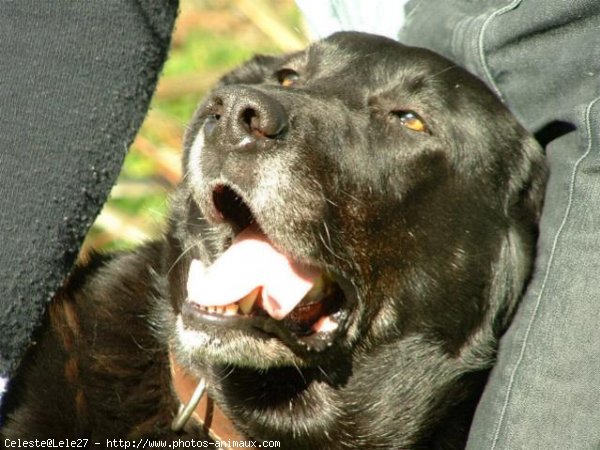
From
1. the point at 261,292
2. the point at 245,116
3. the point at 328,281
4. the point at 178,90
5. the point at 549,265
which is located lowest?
the point at 178,90

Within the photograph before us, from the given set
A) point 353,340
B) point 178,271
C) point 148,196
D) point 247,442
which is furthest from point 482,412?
point 148,196

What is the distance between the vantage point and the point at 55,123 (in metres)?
2.59

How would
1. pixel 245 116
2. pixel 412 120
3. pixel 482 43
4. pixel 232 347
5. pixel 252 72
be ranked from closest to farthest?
pixel 245 116 < pixel 232 347 < pixel 412 120 < pixel 482 43 < pixel 252 72

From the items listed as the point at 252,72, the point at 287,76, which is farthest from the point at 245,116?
the point at 252,72

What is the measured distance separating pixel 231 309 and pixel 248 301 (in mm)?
52

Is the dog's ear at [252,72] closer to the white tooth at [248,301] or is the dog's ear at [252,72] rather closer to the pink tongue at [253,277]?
the pink tongue at [253,277]

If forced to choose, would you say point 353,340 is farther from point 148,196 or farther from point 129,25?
point 148,196

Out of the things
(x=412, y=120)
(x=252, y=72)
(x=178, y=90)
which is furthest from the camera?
(x=178, y=90)

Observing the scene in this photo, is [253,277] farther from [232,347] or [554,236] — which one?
[554,236]

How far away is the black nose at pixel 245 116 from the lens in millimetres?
2494

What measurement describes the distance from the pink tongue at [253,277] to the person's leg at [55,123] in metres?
0.38

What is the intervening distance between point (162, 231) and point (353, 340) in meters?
0.85

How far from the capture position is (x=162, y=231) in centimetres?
332

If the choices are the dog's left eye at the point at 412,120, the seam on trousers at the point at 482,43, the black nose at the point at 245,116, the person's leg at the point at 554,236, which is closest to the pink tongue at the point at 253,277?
the black nose at the point at 245,116
